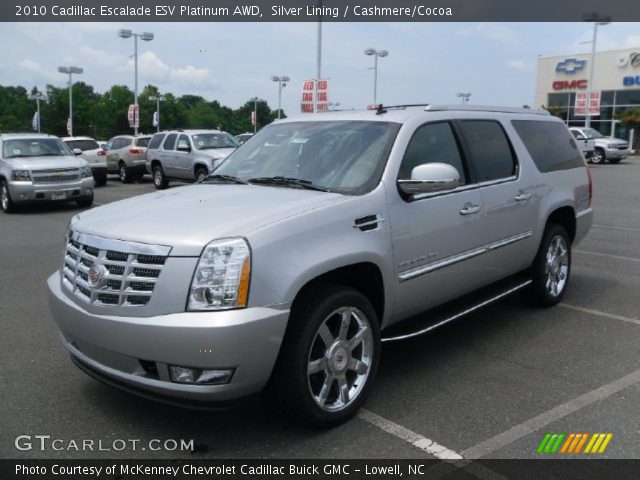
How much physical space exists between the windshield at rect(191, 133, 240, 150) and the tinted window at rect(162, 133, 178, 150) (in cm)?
97

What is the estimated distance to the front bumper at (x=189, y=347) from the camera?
10.0ft

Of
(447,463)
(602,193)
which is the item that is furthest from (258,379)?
(602,193)

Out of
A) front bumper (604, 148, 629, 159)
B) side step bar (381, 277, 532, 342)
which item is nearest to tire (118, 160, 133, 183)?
side step bar (381, 277, 532, 342)

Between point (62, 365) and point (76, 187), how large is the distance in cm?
1038

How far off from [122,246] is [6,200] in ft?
40.9

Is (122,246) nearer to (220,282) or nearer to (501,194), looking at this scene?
(220,282)

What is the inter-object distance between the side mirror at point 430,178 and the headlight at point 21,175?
39.3ft

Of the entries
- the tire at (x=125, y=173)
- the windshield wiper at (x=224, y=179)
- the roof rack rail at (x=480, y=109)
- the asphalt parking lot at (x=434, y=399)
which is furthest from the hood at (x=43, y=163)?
the roof rack rail at (x=480, y=109)

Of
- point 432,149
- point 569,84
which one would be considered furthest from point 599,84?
point 432,149

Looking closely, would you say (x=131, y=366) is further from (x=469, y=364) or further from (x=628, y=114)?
(x=628, y=114)

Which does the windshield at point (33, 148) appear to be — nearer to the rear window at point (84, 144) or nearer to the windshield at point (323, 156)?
the rear window at point (84, 144)

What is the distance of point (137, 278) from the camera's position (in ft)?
10.6

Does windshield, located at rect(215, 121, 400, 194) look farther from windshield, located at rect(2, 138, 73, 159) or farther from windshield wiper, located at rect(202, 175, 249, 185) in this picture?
windshield, located at rect(2, 138, 73, 159)

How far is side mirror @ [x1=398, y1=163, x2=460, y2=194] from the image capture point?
157 inches
